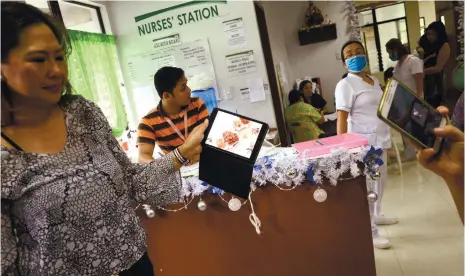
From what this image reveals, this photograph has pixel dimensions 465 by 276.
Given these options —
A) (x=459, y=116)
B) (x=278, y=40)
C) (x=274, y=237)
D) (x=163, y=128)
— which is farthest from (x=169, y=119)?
(x=278, y=40)

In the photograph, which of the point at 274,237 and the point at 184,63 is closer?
the point at 274,237

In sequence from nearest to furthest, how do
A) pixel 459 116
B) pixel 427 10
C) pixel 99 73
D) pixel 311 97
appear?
1. pixel 459 116
2. pixel 99 73
3. pixel 311 97
4. pixel 427 10

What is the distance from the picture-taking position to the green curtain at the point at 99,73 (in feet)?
8.45

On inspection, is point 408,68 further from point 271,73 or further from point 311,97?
point 271,73

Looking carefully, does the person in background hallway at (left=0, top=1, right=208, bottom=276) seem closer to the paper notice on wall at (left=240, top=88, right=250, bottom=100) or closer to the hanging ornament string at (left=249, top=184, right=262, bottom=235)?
the hanging ornament string at (left=249, top=184, right=262, bottom=235)

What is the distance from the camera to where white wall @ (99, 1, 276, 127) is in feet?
10.2

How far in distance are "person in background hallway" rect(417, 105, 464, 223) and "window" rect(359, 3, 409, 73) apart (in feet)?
17.2

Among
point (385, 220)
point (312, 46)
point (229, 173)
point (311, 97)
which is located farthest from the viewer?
point (312, 46)

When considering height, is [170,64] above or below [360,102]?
above

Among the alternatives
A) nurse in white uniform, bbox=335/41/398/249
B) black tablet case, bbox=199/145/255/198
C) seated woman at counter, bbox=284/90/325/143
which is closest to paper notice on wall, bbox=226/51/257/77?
seated woman at counter, bbox=284/90/325/143

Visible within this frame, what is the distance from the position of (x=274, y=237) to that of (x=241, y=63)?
6.08 feet

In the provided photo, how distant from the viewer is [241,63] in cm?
317

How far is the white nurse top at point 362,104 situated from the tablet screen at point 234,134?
1042 millimetres

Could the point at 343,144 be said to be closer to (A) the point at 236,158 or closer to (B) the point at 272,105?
(A) the point at 236,158
